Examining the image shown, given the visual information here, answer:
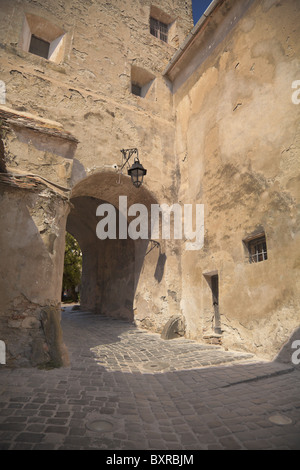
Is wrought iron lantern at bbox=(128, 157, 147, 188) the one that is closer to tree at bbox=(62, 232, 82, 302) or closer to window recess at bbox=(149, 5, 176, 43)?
window recess at bbox=(149, 5, 176, 43)

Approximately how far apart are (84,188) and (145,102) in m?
3.79

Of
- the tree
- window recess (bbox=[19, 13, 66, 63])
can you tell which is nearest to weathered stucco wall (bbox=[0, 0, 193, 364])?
window recess (bbox=[19, 13, 66, 63])

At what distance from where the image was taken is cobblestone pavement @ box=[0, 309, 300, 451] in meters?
2.56

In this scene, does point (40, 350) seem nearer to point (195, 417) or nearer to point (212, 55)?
point (195, 417)

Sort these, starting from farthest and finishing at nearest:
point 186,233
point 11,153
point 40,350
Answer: point 186,233 < point 11,153 < point 40,350

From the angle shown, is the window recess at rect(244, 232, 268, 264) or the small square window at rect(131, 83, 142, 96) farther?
the small square window at rect(131, 83, 142, 96)

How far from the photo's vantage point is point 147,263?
9.48m

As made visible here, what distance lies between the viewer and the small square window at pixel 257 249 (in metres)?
6.02

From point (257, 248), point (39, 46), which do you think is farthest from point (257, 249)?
point (39, 46)

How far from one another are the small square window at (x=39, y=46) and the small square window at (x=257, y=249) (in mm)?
8592

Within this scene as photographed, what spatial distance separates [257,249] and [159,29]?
10395 mm

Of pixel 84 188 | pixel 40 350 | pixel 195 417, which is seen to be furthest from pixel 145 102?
pixel 195 417

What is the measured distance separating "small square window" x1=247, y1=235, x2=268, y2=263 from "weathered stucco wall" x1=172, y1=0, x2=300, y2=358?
0.52 ft

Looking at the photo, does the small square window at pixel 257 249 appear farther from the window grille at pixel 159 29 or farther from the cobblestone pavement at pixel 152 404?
the window grille at pixel 159 29
